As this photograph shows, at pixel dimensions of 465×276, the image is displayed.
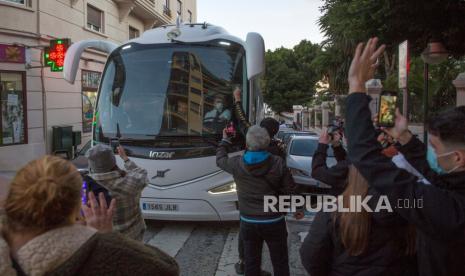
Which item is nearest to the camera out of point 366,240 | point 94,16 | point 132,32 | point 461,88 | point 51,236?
point 51,236

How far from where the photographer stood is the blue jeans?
3.83m

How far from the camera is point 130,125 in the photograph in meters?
6.67

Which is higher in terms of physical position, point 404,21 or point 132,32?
point 132,32

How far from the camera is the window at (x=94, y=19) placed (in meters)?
19.2

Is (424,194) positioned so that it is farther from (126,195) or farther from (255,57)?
(255,57)

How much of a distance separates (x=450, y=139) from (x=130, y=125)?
17.6 ft

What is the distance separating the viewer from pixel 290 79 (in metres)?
57.6

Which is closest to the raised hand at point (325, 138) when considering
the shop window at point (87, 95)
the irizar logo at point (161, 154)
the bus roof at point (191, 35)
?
the irizar logo at point (161, 154)

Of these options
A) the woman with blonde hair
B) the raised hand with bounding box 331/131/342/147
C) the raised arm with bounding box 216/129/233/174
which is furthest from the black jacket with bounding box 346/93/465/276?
the raised arm with bounding box 216/129/233/174

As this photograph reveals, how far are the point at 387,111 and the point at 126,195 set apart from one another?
6.62 feet

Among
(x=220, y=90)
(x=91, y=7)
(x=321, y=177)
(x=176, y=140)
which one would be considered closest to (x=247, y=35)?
(x=220, y=90)

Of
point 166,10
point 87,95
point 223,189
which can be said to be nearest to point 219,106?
point 223,189

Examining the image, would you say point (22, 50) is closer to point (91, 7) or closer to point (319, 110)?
point (91, 7)

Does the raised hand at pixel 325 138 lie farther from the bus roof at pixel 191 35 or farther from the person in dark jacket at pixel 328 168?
the bus roof at pixel 191 35
